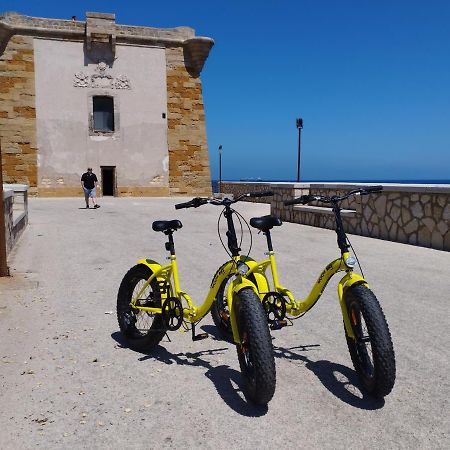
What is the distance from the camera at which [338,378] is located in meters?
3.26

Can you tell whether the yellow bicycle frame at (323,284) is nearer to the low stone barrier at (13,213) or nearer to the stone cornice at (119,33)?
the low stone barrier at (13,213)

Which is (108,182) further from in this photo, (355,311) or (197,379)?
(355,311)

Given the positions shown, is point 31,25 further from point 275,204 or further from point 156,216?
point 275,204

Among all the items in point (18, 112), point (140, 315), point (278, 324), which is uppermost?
point (18, 112)

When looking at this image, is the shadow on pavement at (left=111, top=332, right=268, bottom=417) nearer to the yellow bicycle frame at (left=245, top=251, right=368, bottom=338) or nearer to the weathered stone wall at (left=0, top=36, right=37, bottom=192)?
the yellow bicycle frame at (left=245, top=251, right=368, bottom=338)

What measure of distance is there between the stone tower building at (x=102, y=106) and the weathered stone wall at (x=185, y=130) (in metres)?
0.05

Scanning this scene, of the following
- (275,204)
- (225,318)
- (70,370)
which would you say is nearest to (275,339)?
(225,318)

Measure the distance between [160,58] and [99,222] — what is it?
1538cm

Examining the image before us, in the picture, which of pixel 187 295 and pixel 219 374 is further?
pixel 187 295

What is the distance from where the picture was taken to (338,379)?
10.6 ft

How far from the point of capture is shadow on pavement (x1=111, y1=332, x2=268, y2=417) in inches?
112

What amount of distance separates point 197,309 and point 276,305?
57cm

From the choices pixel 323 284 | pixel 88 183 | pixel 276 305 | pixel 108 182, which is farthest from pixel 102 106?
pixel 323 284

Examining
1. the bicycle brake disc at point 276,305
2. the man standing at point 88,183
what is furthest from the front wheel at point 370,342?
the man standing at point 88,183
